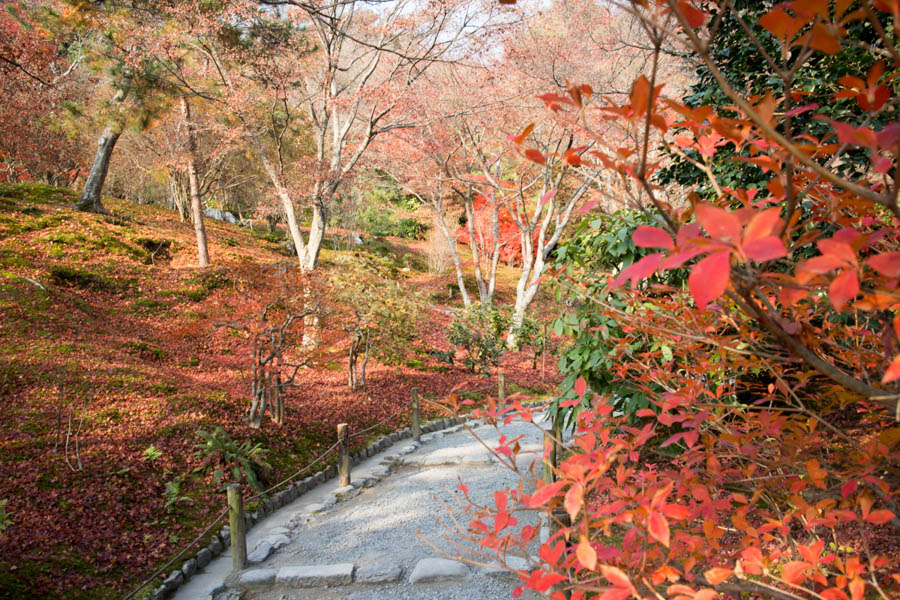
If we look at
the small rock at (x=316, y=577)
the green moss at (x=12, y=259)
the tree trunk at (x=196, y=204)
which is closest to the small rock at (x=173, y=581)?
the small rock at (x=316, y=577)

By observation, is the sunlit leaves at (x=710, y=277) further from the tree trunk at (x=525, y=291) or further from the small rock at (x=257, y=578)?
the tree trunk at (x=525, y=291)

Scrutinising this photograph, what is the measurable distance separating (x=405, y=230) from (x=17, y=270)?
1634 cm

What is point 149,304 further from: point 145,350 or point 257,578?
point 257,578

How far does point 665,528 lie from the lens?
0.95 meters

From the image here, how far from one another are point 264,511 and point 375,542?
1.21m

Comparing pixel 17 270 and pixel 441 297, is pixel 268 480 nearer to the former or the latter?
pixel 17 270

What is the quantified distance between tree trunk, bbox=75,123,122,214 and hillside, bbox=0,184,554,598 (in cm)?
49

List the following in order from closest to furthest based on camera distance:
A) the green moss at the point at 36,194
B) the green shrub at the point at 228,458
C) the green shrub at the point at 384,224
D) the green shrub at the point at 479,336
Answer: the green shrub at the point at 228,458 → the green shrub at the point at 479,336 → the green moss at the point at 36,194 → the green shrub at the point at 384,224

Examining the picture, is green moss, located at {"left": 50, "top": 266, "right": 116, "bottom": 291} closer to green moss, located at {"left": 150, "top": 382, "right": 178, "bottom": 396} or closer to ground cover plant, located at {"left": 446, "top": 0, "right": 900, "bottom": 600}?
green moss, located at {"left": 150, "top": 382, "right": 178, "bottom": 396}

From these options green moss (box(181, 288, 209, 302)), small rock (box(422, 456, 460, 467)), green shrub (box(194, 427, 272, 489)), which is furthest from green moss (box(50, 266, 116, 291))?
small rock (box(422, 456, 460, 467))

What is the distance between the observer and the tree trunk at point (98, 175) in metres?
13.3

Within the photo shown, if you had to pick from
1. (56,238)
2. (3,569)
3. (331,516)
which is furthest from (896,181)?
(56,238)

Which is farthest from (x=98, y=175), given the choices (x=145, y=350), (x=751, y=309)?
(x=751, y=309)

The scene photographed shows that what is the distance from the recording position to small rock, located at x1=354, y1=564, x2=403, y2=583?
3568 millimetres
